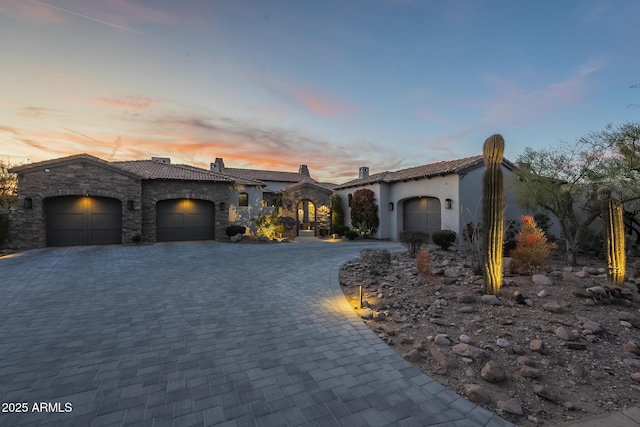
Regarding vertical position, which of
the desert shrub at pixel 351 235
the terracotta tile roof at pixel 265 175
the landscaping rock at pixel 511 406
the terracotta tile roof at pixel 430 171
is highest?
the terracotta tile roof at pixel 265 175

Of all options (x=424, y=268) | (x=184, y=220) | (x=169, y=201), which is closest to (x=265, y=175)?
(x=184, y=220)

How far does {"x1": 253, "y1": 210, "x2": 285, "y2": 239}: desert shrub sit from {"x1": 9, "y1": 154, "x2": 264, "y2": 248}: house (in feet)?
7.39

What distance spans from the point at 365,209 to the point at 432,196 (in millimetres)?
4896

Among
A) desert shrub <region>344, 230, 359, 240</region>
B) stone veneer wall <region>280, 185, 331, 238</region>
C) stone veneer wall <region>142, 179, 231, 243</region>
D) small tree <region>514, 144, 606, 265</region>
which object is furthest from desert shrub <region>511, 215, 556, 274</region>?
stone veneer wall <region>142, 179, 231, 243</region>

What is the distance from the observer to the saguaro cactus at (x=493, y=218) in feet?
18.9

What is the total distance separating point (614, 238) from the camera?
6.01 meters

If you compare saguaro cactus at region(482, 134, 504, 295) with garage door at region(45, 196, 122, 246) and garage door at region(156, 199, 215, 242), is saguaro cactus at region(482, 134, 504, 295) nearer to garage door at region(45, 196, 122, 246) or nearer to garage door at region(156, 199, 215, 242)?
garage door at region(156, 199, 215, 242)

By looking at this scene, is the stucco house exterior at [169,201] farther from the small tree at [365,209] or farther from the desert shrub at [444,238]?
the desert shrub at [444,238]

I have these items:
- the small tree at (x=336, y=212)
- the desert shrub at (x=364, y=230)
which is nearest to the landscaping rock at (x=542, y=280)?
the desert shrub at (x=364, y=230)

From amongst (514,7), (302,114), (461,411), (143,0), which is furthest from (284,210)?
(461,411)

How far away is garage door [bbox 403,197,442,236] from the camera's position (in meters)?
15.6

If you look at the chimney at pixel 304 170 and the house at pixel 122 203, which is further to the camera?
the chimney at pixel 304 170

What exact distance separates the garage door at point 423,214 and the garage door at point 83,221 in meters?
17.8

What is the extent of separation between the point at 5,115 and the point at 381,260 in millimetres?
17212
